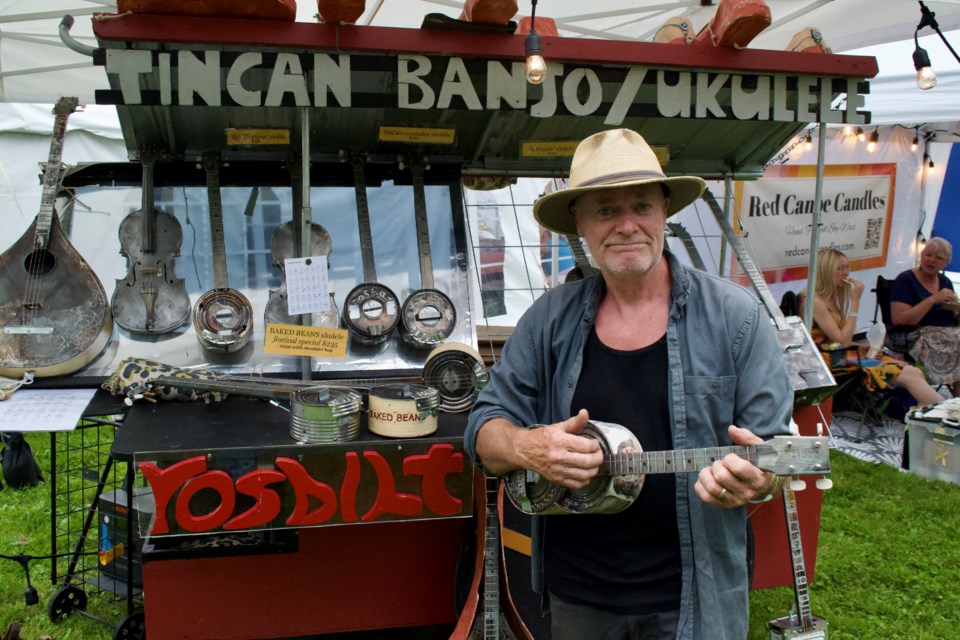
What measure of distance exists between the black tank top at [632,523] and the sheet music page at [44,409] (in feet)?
→ 5.96

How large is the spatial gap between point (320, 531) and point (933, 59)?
7.37 meters

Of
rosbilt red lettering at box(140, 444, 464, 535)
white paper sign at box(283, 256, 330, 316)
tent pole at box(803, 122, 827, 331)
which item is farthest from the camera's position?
tent pole at box(803, 122, 827, 331)

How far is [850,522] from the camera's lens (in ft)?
14.7

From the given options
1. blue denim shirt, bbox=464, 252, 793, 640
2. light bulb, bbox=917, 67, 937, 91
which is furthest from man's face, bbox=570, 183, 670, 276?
light bulb, bbox=917, 67, 937, 91

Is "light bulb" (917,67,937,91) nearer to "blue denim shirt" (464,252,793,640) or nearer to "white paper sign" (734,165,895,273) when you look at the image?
"blue denim shirt" (464,252,793,640)

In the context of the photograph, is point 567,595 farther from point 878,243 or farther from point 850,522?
point 878,243

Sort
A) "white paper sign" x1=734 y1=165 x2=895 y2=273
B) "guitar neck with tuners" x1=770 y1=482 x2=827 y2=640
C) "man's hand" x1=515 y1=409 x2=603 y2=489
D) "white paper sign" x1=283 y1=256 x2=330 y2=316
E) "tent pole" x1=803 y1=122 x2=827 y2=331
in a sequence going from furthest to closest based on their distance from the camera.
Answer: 1. "white paper sign" x1=734 y1=165 x2=895 y2=273
2. "tent pole" x1=803 y1=122 x2=827 y2=331
3. "white paper sign" x1=283 y1=256 x2=330 y2=316
4. "guitar neck with tuners" x1=770 y1=482 x2=827 y2=640
5. "man's hand" x1=515 y1=409 x2=603 y2=489

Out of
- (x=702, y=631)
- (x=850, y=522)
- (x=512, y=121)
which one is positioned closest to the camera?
(x=702, y=631)

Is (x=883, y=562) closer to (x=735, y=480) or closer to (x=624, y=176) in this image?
(x=735, y=480)

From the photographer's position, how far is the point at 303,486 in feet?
7.52

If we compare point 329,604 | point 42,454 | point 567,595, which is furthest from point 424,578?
point 42,454

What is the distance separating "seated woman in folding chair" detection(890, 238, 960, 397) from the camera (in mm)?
6449

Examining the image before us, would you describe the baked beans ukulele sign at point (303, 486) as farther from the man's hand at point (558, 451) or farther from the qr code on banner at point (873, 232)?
the qr code on banner at point (873, 232)

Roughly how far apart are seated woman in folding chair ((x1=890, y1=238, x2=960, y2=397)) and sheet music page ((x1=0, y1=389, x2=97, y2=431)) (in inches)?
258
